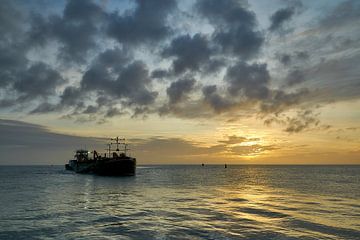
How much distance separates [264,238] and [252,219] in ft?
27.8

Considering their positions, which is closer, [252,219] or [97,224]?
[97,224]

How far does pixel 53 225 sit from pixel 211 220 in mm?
13201

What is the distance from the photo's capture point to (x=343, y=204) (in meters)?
45.9

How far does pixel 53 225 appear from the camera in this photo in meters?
28.6

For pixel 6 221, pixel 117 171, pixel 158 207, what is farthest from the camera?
pixel 117 171

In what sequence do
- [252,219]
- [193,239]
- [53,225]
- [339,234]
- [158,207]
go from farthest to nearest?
[158,207]
[252,219]
[53,225]
[339,234]
[193,239]

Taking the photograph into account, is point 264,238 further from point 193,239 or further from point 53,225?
point 53,225

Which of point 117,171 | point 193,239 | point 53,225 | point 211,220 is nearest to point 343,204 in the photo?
point 211,220

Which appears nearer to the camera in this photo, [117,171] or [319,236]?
[319,236]

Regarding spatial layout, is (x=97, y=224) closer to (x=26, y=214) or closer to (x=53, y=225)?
(x=53, y=225)

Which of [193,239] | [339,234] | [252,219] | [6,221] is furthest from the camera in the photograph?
[252,219]

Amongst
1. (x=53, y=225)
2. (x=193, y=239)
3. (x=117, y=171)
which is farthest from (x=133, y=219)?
(x=117, y=171)

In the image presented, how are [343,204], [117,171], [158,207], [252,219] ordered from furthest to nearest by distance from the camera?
[117,171], [343,204], [158,207], [252,219]

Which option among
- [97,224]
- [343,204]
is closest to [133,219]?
[97,224]
